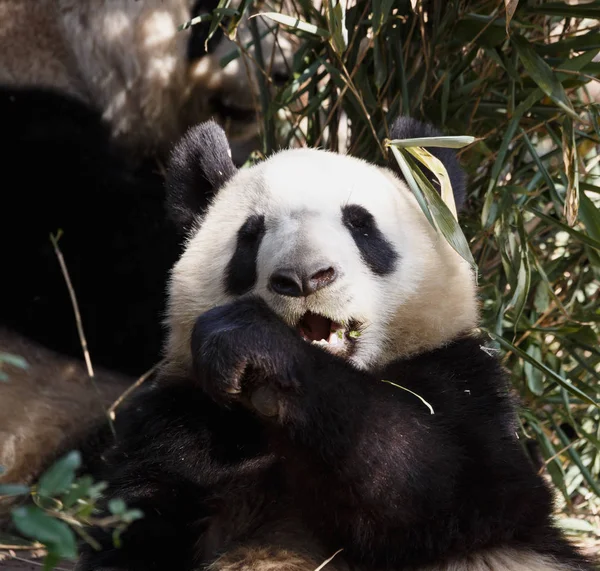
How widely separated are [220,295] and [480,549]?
0.84 meters

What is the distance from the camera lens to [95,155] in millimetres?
4398

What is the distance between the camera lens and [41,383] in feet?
13.4

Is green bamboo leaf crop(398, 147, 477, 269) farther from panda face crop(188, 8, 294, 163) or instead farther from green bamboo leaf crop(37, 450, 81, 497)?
panda face crop(188, 8, 294, 163)

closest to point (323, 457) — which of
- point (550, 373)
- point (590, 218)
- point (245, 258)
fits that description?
point (245, 258)

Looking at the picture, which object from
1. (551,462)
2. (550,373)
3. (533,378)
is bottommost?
(551,462)

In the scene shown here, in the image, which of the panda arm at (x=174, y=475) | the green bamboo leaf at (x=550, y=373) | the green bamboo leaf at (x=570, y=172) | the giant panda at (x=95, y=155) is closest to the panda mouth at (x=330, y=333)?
the panda arm at (x=174, y=475)

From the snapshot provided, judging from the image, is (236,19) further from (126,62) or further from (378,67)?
(126,62)

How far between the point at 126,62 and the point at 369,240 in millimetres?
2624

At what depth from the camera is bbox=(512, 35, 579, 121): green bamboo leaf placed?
2.52 m

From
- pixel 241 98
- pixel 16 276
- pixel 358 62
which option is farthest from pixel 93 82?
pixel 358 62

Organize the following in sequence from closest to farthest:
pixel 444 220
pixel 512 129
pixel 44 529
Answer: pixel 44 529 → pixel 444 220 → pixel 512 129

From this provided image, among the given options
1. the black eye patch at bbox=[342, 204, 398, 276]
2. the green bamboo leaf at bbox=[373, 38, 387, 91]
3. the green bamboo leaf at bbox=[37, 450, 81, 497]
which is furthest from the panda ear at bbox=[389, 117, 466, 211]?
the green bamboo leaf at bbox=[37, 450, 81, 497]

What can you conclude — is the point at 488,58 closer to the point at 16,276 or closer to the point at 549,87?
the point at 549,87

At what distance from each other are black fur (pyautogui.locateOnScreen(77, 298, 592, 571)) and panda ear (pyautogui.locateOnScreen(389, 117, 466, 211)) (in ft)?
1.55
